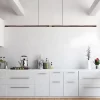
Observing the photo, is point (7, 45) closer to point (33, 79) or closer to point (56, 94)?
point (33, 79)

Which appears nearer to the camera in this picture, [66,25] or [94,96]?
[94,96]

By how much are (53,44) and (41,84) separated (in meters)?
1.34

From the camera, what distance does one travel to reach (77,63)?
6375 mm

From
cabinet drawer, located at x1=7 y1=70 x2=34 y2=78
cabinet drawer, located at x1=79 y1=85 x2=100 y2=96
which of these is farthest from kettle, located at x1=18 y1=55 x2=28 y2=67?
cabinet drawer, located at x1=79 y1=85 x2=100 y2=96

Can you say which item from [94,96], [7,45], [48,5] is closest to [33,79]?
[7,45]

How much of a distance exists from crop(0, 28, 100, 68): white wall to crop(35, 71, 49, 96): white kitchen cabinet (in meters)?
0.67

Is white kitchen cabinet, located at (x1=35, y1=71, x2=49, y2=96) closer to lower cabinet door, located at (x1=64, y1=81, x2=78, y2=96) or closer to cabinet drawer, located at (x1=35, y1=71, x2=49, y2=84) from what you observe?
cabinet drawer, located at (x1=35, y1=71, x2=49, y2=84)

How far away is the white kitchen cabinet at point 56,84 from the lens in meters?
5.84

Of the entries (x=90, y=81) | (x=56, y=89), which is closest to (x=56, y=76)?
(x=56, y=89)

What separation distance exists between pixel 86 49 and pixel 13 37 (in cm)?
233

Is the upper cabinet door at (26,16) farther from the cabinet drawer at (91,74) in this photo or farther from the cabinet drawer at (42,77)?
the cabinet drawer at (91,74)

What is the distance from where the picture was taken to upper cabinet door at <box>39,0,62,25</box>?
6418mm

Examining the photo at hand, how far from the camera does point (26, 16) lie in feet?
21.1

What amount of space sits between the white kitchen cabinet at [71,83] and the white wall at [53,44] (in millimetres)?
549
